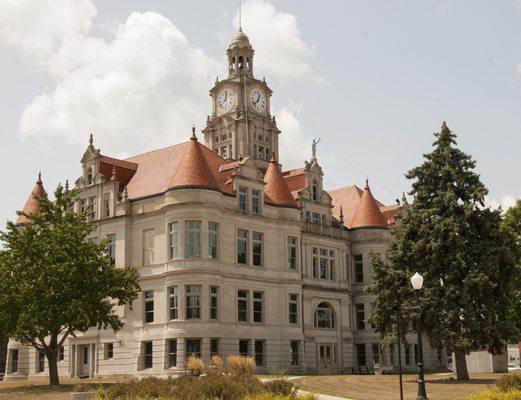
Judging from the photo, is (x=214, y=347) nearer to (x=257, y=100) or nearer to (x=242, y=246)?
(x=242, y=246)

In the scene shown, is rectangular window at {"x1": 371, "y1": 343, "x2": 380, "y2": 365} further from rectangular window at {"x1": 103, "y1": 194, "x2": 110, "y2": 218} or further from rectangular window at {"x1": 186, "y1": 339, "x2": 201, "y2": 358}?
rectangular window at {"x1": 103, "y1": 194, "x2": 110, "y2": 218}

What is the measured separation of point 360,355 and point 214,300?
19353 mm

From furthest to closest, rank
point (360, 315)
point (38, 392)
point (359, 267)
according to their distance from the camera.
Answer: point (359, 267) < point (360, 315) < point (38, 392)

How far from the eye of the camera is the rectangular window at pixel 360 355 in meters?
66.0

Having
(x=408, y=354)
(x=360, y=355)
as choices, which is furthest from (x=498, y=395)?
(x=408, y=354)

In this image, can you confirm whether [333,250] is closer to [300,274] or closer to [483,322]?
[300,274]

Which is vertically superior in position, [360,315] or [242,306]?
[242,306]

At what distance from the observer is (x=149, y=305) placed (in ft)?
178

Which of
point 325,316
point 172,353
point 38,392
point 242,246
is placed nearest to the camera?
point 38,392

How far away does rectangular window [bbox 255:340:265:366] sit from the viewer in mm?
56000

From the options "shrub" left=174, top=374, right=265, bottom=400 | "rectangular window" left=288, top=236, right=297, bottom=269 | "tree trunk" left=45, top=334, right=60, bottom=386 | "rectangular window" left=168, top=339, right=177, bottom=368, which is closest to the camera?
"shrub" left=174, top=374, right=265, bottom=400

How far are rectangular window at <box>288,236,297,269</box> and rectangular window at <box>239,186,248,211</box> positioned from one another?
5071mm

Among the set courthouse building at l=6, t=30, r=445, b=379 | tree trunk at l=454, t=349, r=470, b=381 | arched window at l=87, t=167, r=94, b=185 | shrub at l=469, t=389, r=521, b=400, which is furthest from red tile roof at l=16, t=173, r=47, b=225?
shrub at l=469, t=389, r=521, b=400

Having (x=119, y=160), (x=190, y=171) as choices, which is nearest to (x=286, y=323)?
(x=190, y=171)
